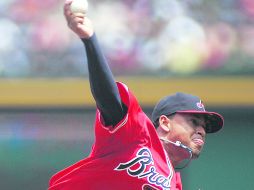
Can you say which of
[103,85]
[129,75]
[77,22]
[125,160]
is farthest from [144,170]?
[129,75]

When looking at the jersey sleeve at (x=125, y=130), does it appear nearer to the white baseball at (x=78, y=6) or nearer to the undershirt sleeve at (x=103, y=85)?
the undershirt sleeve at (x=103, y=85)

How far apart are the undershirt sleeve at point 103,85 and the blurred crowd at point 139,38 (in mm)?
2699

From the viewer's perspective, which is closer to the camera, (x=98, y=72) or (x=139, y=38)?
(x=98, y=72)

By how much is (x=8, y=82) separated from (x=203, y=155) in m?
1.34

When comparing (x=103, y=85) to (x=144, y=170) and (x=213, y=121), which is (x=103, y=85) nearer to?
(x=144, y=170)

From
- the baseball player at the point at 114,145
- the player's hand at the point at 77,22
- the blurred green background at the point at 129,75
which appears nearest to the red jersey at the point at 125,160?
the baseball player at the point at 114,145

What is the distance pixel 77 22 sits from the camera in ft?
4.95

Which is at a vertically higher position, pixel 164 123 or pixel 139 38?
pixel 164 123

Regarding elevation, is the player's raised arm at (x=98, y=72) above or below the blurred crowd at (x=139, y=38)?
above

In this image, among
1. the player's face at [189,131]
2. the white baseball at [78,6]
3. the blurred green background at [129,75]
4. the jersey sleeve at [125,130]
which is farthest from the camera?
the blurred green background at [129,75]

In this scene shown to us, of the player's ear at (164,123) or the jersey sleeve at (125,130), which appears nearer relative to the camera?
the jersey sleeve at (125,130)

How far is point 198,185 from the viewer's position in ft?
13.9

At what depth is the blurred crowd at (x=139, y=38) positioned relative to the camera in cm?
434

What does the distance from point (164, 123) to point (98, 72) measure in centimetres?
57
